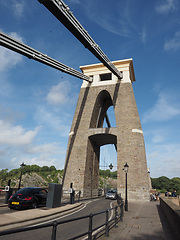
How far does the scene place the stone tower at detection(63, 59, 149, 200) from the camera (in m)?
25.6

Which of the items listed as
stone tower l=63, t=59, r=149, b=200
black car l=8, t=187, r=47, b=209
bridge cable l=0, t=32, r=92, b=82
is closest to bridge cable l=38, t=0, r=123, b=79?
bridge cable l=0, t=32, r=92, b=82

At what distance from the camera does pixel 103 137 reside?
103 ft

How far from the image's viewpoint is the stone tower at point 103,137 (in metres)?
25.6

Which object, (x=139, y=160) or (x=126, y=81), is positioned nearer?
(x=139, y=160)

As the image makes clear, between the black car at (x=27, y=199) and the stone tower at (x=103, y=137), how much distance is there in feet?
51.6

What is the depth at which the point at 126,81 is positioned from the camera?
31.0m

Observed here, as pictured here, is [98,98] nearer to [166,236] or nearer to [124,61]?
[124,61]

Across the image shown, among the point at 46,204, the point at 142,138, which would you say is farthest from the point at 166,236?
the point at 142,138

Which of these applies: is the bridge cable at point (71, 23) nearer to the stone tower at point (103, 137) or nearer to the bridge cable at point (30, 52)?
the bridge cable at point (30, 52)

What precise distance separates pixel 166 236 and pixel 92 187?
24.8m

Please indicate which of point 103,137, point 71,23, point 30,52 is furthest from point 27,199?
point 103,137

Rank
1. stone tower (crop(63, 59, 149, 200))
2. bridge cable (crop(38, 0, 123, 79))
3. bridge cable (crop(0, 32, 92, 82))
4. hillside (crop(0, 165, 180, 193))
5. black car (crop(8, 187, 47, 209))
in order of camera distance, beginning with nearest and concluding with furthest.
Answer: black car (crop(8, 187, 47, 209)) < bridge cable (crop(38, 0, 123, 79)) < bridge cable (crop(0, 32, 92, 82)) < stone tower (crop(63, 59, 149, 200)) < hillside (crop(0, 165, 180, 193))

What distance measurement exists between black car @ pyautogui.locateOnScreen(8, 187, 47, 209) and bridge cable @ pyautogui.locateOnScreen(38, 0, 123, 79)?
14.9m

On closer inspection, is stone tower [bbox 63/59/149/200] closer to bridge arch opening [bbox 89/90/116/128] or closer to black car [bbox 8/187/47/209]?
bridge arch opening [bbox 89/90/116/128]
